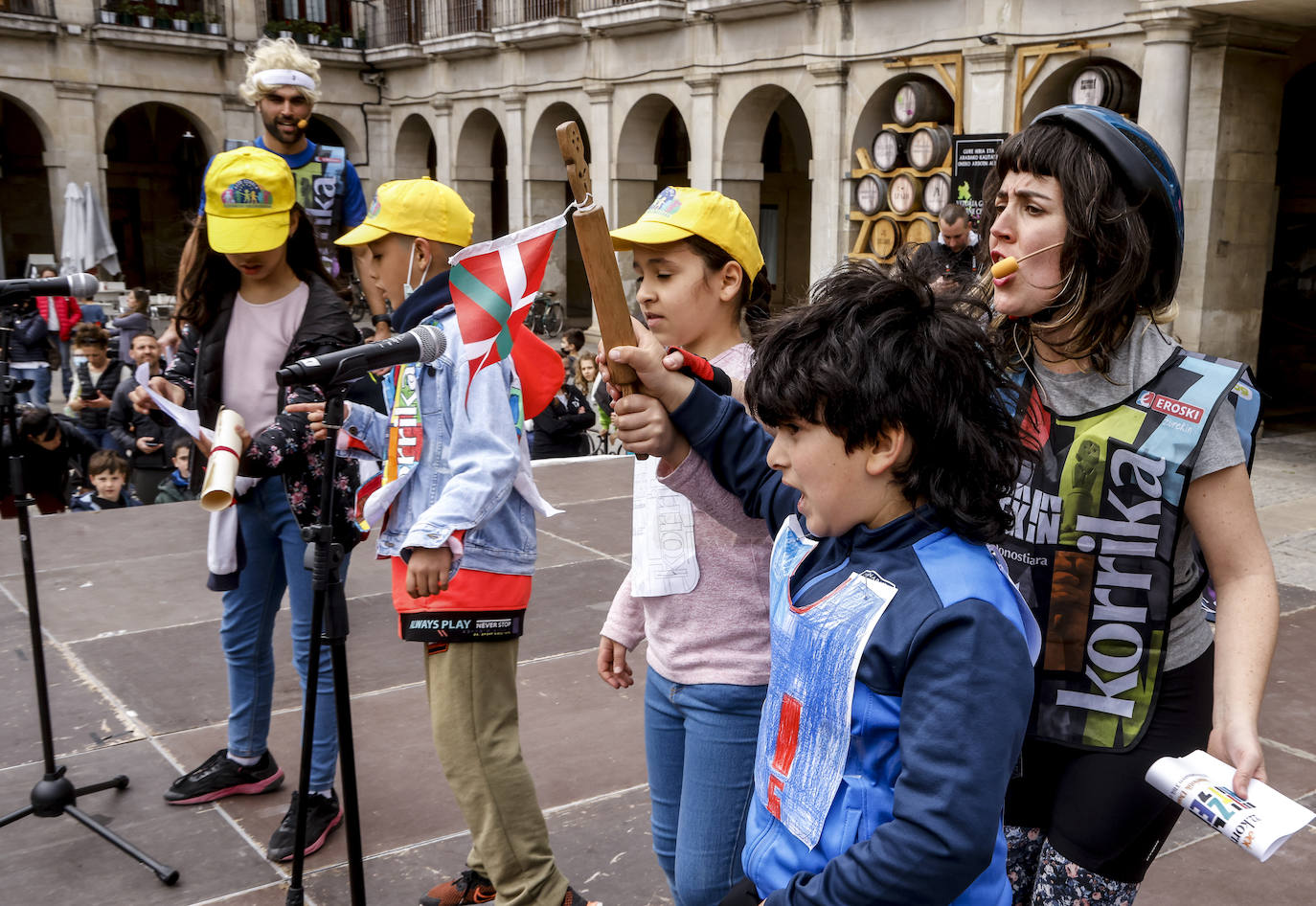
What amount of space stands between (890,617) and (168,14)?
26966 millimetres

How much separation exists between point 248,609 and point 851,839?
8.33ft

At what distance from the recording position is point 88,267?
2034 cm

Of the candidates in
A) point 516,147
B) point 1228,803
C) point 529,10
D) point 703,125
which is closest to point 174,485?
point 1228,803

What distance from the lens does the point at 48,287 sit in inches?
136

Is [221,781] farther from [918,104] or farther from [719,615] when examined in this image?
[918,104]

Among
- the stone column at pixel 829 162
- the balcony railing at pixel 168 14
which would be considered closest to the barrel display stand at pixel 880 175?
the stone column at pixel 829 162

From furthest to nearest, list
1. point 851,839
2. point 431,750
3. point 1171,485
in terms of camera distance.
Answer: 1. point 431,750
2. point 1171,485
3. point 851,839

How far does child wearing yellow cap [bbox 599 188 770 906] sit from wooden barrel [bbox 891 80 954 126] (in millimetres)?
12807

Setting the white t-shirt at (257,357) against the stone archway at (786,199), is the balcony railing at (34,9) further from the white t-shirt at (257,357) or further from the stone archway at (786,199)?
the white t-shirt at (257,357)

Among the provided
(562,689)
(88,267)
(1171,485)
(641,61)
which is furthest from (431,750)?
(88,267)

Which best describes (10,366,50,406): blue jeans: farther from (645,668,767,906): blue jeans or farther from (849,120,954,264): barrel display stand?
(645,668,767,906): blue jeans

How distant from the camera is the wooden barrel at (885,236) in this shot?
14891 millimetres

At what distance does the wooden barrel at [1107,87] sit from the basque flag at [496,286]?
11.4 meters

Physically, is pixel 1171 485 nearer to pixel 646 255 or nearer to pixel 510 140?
pixel 646 255
